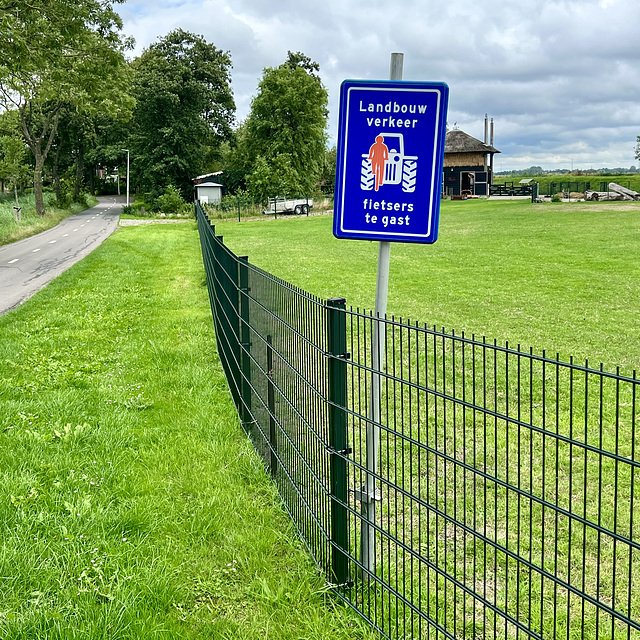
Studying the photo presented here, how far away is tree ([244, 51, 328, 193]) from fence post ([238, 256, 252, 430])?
166ft

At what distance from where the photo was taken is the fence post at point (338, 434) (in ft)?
10.8

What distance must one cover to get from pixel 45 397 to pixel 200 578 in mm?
3795

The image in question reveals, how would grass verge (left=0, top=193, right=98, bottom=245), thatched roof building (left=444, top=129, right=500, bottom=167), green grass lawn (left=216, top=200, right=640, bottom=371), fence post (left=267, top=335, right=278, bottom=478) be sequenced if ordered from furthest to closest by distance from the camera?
thatched roof building (left=444, top=129, right=500, bottom=167)
grass verge (left=0, top=193, right=98, bottom=245)
green grass lawn (left=216, top=200, right=640, bottom=371)
fence post (left=267, top=335, right=278, bottom=478)

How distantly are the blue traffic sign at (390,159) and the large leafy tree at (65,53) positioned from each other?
19382mm

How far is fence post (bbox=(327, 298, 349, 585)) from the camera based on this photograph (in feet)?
10.8

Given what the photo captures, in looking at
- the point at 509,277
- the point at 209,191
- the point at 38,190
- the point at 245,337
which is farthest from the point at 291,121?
the point at 245,337

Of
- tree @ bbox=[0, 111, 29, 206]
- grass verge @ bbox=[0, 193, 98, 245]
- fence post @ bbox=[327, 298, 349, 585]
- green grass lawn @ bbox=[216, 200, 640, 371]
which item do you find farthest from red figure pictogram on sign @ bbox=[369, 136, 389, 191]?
tree @ bbox=[0, 111, 29, 206]

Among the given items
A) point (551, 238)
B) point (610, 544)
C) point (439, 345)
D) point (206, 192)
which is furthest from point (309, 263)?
point (206, 192)

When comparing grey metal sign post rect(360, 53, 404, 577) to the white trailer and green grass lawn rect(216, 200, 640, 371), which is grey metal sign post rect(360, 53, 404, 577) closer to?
green grass lawn rect(216, 200, 640, 371)

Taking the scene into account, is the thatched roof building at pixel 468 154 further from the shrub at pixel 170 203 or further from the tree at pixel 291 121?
the shrub at pixel 170 203

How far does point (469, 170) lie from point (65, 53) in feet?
158

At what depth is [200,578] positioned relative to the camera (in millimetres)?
3727

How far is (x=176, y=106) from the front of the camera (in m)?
61.2

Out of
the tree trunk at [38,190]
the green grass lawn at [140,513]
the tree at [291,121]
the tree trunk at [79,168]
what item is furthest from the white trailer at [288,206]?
the green grass lawn at [140,513]
